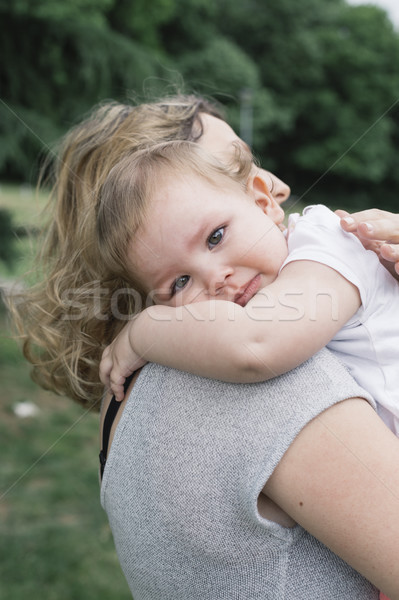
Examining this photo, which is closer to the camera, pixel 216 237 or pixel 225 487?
pixel 225 487

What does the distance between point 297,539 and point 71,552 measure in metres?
2.85

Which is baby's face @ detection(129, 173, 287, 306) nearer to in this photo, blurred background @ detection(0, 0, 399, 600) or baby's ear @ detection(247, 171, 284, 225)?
baby's ear @ detection(247, 171, 284, 225)

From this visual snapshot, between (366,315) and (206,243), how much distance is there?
0.42 metres

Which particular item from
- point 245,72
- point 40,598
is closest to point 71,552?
point 40,598

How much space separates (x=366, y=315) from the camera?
133 centimetres

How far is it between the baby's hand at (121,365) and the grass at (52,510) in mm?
1201

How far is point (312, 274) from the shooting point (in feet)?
4.24

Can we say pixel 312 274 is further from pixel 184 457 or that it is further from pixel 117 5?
pixel 117 5

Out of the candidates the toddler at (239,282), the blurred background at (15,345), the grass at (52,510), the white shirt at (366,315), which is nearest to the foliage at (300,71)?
the blurred background at (15,345)

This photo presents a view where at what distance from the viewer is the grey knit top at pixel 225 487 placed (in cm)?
112

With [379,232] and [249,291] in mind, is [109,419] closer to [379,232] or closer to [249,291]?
[249,291]

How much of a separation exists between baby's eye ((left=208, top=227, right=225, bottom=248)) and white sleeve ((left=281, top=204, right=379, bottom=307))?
18 centimetres

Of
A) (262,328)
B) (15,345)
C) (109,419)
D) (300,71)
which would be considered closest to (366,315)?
(262,328)

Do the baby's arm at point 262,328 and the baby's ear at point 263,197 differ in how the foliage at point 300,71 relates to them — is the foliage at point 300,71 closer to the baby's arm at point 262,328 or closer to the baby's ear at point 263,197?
the baby's ear at point 263,197
